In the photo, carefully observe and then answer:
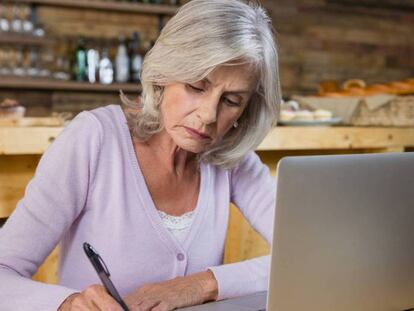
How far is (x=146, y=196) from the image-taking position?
1261mm

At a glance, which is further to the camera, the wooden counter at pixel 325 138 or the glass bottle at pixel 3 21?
the glass bottle at pixel 3 21

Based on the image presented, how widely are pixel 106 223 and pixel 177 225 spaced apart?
15 centimetres

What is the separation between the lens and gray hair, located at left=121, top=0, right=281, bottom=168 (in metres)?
1.12

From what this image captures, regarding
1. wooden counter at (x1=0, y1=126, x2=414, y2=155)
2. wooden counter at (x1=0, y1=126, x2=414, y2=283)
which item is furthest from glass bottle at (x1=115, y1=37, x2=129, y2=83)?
wooden counter at (x1=0, y1=126, x2=414, y2=155)

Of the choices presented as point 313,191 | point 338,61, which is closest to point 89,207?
point 313,191

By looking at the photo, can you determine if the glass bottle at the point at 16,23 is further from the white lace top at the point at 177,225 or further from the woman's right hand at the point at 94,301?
the woman's right hand at the point at 94,301

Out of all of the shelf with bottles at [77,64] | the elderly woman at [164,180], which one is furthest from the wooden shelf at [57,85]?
the elderly woman at [164,180]

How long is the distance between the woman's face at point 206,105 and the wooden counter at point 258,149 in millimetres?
613

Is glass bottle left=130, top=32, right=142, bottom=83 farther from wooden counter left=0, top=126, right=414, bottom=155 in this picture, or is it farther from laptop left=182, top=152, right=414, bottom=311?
laptop left=182, top=152, right=414, bottom=311

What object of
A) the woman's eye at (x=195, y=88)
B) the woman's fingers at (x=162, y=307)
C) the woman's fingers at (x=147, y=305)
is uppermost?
the woman's eye at (x=195, y=88)

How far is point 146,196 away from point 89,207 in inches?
4.5

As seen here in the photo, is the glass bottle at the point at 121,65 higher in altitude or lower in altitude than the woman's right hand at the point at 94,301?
lower

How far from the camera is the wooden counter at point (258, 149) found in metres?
1.72

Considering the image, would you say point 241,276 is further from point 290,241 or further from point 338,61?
point 338,61
